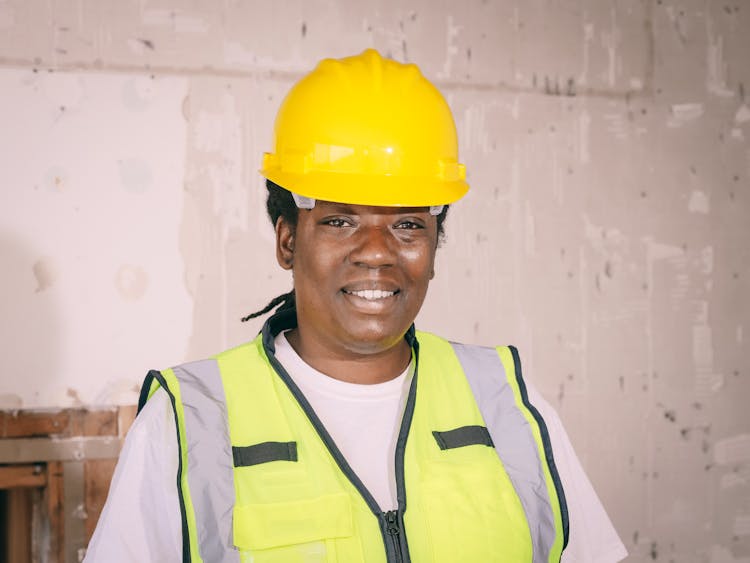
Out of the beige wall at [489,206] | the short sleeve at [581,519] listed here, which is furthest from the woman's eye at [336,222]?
the beige wall at [489,206]

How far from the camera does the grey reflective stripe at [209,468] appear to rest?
1.17 metres

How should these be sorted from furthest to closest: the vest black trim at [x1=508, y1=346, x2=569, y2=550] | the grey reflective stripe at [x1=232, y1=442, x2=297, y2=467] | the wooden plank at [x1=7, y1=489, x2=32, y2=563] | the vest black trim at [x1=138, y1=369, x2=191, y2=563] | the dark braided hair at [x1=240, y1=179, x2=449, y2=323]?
the wooden plank at [x1=7, y1=489, x2=32, y2=563] < the dark braided hair at [x1=240, y1=179, x2=449, y2=323] < the vest black trim at [x1=508, y1=346, x2=569, y2=550] < the grey reflective stripe at [x1=232, y1=442, x2=297, y2=467] < the vest black trim at [x1=138, y1=369, x2=191, y2=563]

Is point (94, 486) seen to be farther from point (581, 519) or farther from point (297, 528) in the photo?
point (581, 519)

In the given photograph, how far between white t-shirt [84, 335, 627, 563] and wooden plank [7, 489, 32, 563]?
1445mm

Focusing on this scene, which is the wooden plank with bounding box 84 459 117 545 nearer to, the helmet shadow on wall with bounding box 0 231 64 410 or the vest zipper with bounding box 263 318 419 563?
the helmet shadow on wall with bounding box 0 231 64 410

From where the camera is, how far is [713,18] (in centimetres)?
272

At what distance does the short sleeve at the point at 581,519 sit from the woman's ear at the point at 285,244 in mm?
619

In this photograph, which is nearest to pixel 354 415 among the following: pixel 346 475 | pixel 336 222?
pixel 346 475

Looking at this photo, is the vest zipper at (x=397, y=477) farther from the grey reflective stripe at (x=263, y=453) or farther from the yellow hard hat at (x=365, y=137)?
the yellow hard hat at (x=365, y=137)

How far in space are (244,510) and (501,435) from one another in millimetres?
511

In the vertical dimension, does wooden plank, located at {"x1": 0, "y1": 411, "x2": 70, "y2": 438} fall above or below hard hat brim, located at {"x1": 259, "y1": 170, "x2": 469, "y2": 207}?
below

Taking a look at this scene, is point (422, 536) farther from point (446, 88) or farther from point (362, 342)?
point (446, 88)

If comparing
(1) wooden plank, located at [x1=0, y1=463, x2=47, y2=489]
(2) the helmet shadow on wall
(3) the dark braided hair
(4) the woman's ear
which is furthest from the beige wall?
(4) the woman's ear

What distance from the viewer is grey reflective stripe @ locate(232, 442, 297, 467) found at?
125 centimetres
